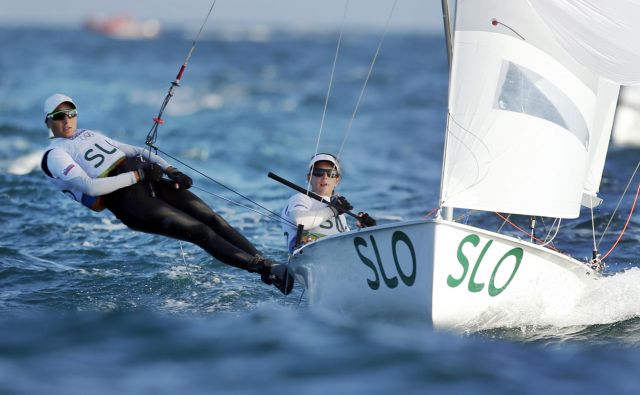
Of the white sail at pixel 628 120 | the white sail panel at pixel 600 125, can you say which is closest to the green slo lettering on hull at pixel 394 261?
the white sail panel at pixel 600 125

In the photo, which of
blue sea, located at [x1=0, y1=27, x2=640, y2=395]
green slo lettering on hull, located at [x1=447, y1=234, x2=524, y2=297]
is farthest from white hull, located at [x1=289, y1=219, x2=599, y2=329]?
blue sea, located at [x1=0, y1=27, x2=640, y2=395]

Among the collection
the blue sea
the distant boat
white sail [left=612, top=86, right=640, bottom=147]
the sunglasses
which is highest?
the distant boat

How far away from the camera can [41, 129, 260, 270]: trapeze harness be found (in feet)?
20.2

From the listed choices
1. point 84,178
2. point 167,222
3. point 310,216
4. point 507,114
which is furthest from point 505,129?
point 84,178

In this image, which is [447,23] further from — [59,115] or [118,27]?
[118,27]

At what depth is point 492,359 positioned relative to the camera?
16.0 ft

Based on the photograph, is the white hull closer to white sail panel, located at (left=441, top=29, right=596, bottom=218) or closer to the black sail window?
white sail panel, located at (left=441, top=29, right=596, bottom=218)

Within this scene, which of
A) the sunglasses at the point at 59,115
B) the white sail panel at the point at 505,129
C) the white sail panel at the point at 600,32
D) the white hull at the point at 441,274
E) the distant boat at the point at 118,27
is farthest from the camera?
the distant boat at the point at 118,27

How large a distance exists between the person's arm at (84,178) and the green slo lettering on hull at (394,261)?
5.30 feet

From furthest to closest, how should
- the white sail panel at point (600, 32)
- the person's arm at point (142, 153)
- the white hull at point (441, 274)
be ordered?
the person's arm at point (142, 153) → the white sail panel at point (600, 32) → the white hull at point (441, 274)

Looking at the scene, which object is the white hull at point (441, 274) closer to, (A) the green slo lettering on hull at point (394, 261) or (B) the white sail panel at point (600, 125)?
(A) the green slo lettering on hull at point (394, 261)

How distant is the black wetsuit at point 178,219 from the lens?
242 inches

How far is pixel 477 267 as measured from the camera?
210 inches

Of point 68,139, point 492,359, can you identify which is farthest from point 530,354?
point 68,139
